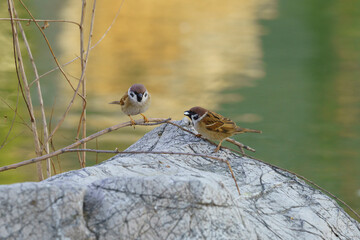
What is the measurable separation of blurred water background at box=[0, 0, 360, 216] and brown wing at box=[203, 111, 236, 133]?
4.97 ft

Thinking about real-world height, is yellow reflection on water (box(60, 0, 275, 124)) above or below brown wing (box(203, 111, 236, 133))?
below

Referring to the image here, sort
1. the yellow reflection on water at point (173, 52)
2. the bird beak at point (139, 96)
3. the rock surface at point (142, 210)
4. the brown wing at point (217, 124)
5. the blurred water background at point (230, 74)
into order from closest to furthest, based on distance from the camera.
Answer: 1. the rock surface at point (142, 210)
2. the brown wing at point (217, 124)
3. the bird beak at point (139, 96)
4. the blurred water background at point (230, 74)
5. the yellow reflection on water at point (173, 52)

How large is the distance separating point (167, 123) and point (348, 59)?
8659 millimetres

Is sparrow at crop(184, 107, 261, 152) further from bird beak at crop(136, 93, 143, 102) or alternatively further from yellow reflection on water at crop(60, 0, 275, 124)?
yellow reflection on water at crop(60, 0, 275, 124)

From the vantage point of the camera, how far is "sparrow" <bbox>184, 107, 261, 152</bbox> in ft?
11.4

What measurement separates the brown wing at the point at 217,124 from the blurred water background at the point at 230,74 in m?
1.51

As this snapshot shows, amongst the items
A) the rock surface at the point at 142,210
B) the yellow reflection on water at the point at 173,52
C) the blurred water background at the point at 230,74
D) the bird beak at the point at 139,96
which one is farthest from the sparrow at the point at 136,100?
the yellow reflection on water at the point at 173,52

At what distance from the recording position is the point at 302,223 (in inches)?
115

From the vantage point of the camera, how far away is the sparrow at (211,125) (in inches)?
136

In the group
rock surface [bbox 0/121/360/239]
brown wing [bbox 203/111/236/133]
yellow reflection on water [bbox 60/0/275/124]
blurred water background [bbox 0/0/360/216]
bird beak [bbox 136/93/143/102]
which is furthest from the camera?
yellow reflection on water [bbox 60/0/275/124]

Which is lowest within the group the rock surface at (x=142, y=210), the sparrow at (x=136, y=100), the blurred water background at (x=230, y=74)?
the blurred water background at (x=230, y=74)

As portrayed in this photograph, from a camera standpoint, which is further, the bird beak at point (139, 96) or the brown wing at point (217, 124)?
the bird beak at point (139, 96)

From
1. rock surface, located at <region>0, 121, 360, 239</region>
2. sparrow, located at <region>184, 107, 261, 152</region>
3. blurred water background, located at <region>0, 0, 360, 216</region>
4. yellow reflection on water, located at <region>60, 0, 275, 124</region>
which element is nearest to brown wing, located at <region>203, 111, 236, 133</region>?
sparrow, located at <region>184, 107, 261, 152</region>

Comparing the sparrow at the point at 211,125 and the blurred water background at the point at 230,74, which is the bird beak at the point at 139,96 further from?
the blurred water background at the point at 230,74
